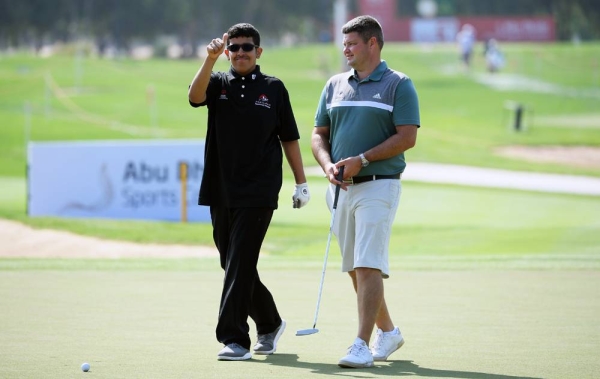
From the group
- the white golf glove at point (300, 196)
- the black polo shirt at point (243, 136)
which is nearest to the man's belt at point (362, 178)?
the white golf glove at point (300, 196)

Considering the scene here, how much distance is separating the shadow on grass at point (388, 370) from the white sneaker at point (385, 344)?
0.34ft

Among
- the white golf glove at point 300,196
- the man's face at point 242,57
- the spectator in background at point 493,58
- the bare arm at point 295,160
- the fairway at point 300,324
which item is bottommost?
the fairway at point 300,324

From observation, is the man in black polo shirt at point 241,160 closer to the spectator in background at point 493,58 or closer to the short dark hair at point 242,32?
the short dark hair at point 242,32

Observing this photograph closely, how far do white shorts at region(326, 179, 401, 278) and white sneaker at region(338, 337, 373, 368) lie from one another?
52 cm

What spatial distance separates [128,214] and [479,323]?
42.1 feet

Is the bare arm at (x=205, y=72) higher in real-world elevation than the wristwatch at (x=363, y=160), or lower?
higher

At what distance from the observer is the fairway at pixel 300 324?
698cm

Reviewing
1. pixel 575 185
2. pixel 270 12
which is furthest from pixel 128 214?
pixel 270 12

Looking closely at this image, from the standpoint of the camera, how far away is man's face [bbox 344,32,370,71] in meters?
7.44

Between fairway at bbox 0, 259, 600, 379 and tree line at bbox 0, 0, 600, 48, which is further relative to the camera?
tree line at bbox 0, 0, 600, 48

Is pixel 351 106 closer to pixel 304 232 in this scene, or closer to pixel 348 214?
pixel 348 214

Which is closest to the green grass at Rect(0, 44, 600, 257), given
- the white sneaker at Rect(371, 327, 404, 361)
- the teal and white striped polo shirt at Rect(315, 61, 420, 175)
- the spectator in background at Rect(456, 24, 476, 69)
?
the spectator in background at Rect(456, 24, 476, 69)

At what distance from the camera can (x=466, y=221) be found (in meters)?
20.8

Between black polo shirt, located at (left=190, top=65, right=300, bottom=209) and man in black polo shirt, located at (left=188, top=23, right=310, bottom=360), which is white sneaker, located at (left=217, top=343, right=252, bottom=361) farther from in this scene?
black polo shirt, located at (left=190, top=65, right=300, bottom=209)
